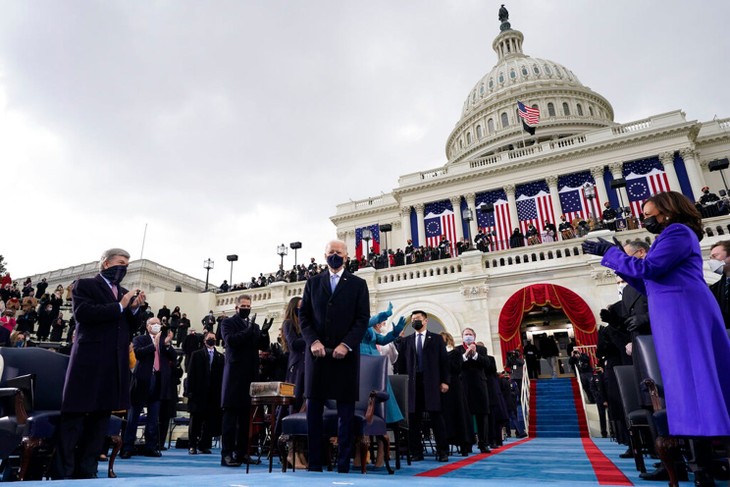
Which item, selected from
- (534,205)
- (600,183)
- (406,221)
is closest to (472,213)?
(534,205)

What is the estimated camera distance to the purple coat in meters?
2.86

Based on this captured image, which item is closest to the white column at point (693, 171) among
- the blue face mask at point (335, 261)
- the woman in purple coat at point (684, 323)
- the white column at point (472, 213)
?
the white column at point (472, 213)

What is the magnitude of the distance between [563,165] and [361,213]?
16141mm

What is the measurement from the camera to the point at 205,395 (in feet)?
23.7

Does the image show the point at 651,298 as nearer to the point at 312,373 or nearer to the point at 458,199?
the point at 312,373

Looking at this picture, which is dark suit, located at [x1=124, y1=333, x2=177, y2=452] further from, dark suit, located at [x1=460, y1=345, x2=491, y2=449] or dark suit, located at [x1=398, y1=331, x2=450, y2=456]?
dark suit, located at [x1=460, y1=345, x2=491, y2=449]

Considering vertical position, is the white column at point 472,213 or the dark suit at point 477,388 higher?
the white column at point 472,213

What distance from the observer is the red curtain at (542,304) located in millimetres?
16719

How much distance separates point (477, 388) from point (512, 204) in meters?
24.8

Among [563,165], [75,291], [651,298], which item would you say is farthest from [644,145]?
[75,291]

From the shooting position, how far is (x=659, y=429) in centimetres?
346

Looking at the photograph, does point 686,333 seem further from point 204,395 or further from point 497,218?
point 497,218

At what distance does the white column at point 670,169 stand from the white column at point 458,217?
42.3 feet

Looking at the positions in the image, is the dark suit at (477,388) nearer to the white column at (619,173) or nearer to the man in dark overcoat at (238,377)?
the man in dark overcoat at (238,377)
